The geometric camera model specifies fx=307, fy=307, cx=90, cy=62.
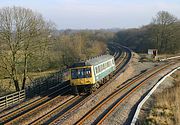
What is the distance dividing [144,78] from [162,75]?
129 inches

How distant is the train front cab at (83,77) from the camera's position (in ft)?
91.5

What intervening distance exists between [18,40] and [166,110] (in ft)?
61.2

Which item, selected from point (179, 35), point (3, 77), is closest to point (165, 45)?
point (179, 35)

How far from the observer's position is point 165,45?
245 feet

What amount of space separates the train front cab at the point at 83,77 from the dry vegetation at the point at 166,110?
6.12 m

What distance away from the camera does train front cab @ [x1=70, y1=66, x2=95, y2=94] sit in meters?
27.9

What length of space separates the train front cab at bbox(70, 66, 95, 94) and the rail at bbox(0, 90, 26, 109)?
4754 millimetres

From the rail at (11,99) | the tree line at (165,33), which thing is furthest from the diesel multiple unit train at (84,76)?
the tree line at (165,33)

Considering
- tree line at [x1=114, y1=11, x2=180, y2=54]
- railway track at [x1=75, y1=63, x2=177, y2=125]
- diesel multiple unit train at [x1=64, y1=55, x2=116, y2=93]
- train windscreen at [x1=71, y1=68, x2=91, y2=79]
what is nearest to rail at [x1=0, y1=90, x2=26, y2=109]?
diesel multiple unit train at [x1=64, y1=55, x2=116, y2=93]

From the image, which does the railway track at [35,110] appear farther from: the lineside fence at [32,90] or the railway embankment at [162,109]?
the railway embankment at [162,109]

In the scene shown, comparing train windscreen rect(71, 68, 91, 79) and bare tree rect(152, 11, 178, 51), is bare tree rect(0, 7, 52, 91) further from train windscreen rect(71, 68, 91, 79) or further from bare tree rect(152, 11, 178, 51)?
bare tree rect(152, 11, 178, 51)

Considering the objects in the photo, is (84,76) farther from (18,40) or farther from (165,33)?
(165,33)

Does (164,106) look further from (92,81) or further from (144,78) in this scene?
(144,78)

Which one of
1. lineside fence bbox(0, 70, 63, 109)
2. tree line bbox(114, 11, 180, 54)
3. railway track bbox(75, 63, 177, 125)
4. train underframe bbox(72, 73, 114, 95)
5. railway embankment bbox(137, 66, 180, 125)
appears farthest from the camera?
tree line bbox(114, 11, 180, 54)
